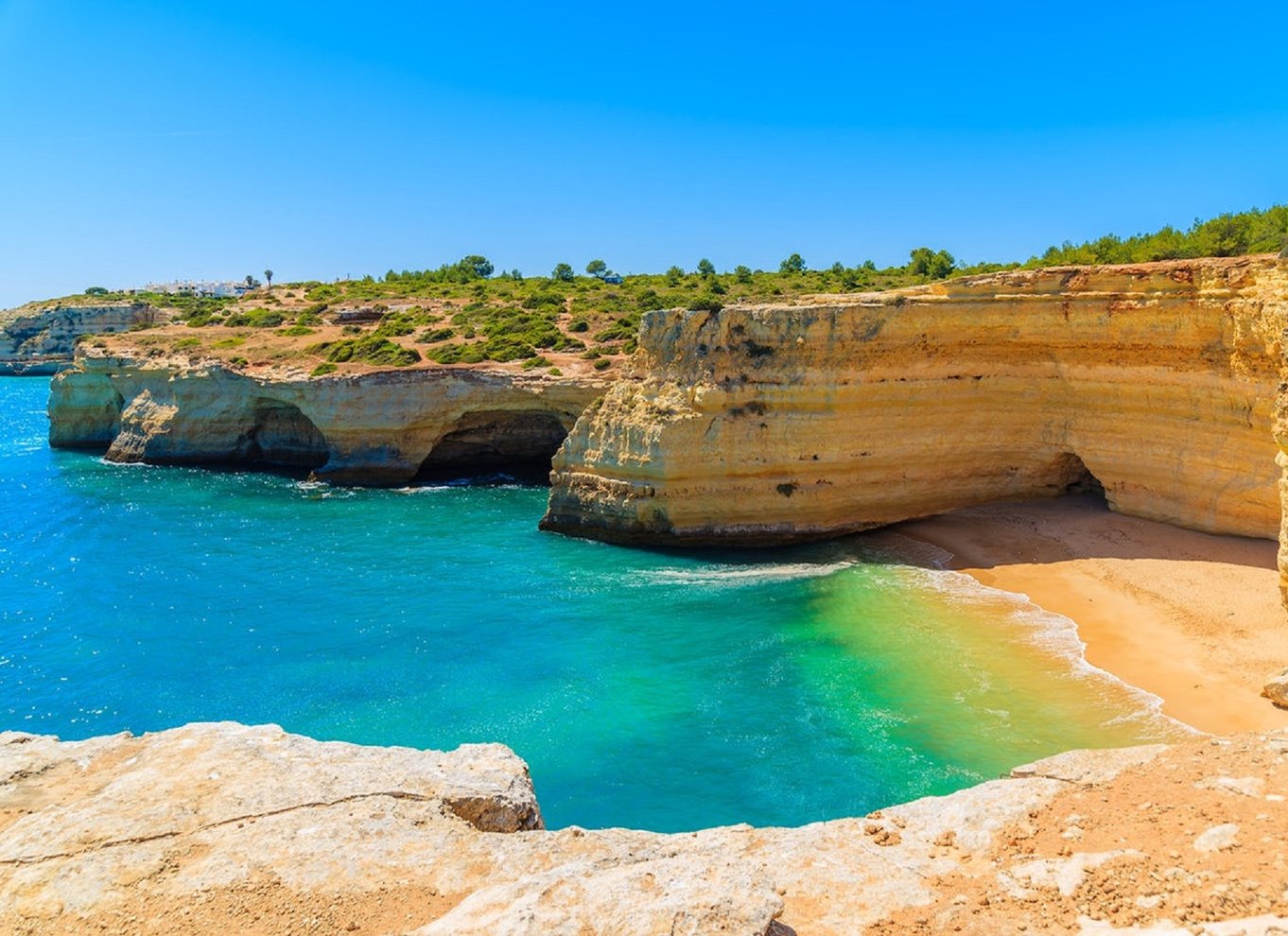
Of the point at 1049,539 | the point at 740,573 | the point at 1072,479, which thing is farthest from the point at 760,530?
the point at 1072,479

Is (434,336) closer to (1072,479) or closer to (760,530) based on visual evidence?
(760,530)

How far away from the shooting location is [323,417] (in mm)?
31688

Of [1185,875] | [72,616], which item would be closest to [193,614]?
[72,616]

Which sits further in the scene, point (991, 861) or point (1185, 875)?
point (991, 861)

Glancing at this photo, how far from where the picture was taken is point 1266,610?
14.8 m

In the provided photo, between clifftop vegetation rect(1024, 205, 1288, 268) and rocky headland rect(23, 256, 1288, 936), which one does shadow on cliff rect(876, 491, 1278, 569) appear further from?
clifftop vegetation rect(1024, 205, 1288, 268)

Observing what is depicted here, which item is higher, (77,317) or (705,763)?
(77,317)

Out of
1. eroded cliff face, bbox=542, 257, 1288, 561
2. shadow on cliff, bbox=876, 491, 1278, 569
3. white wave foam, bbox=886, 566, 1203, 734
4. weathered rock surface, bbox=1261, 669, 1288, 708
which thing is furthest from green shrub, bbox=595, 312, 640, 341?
weathered rock surface, bbox=1261, 669, 1288, 708

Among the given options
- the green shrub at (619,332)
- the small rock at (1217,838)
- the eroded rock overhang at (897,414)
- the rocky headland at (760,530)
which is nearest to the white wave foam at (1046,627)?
the rocky headland at (760,530)

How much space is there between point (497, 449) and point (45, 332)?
2800 inches

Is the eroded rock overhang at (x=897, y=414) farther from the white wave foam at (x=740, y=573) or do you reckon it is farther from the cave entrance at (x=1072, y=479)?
the white wave foam at (x=740, y=573)

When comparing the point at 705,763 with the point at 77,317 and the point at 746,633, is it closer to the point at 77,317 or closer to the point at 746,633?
the point at 746,633

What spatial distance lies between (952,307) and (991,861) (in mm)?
17035

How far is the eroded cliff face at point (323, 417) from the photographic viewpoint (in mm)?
30359
